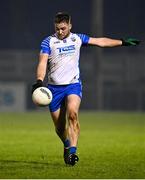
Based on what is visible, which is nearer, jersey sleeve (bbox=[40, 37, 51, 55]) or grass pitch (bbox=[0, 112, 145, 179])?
grass pitch (bbox=[0, 112, 145, 179])

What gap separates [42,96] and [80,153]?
312 cm

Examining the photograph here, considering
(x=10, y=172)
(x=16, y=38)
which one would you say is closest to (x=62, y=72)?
(x=10, y=172)

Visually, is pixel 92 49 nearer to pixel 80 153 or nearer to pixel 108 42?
pixel 80 153

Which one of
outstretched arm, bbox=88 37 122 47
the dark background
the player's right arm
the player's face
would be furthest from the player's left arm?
the dark background

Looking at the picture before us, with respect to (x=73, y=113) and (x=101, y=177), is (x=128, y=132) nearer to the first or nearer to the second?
(x=73, y=113)

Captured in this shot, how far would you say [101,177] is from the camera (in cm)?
952

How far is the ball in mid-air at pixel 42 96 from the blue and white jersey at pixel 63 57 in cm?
58

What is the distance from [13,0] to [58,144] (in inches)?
1128

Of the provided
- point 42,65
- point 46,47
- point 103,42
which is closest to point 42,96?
point 42,65

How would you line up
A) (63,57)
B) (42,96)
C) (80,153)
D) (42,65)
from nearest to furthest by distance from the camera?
(42,96) → (42,65) → (63,57) → (80,153)

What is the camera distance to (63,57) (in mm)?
11102

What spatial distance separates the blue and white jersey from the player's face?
0.23ft

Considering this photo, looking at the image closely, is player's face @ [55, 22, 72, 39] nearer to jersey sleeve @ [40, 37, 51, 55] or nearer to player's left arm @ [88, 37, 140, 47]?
jersey sleeve @ [40, 37, 51, 55]

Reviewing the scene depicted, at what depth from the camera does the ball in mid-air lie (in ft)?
34.5
